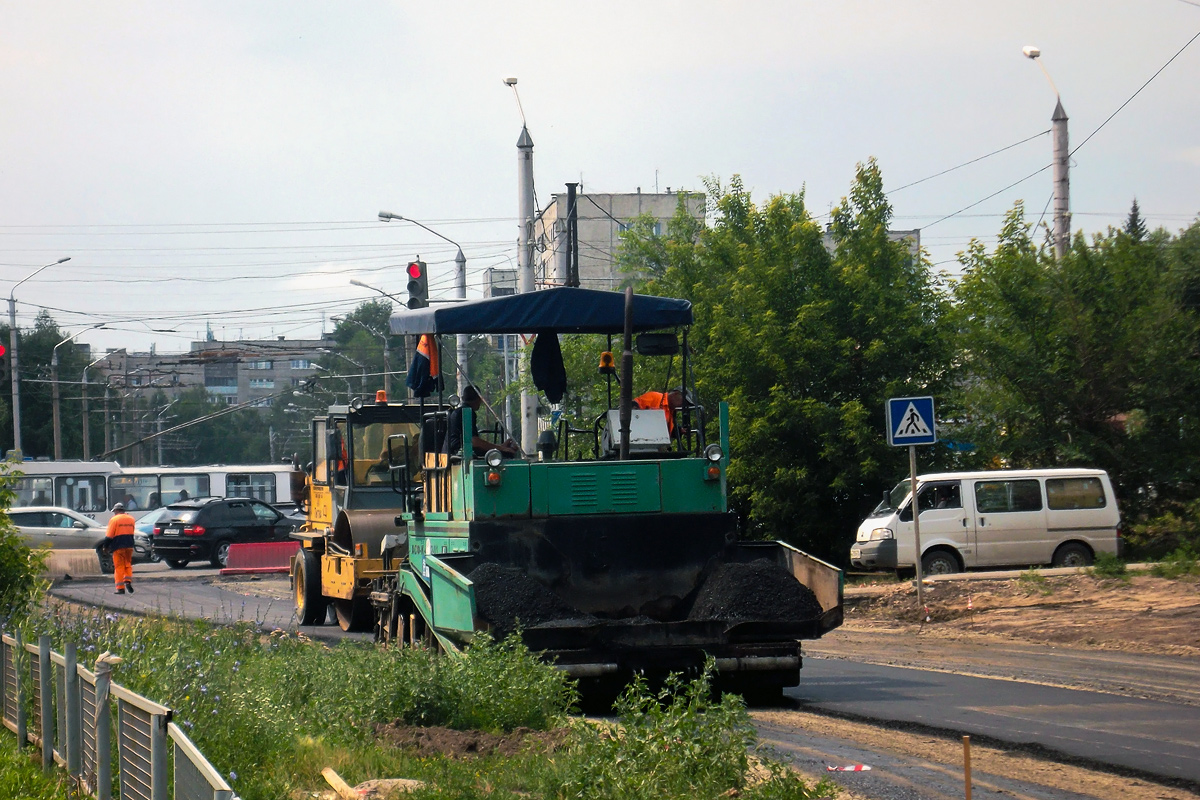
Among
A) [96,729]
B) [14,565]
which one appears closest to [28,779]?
[96,729]

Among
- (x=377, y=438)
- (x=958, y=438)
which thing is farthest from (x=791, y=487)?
(x=377, y=438)

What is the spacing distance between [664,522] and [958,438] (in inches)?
688

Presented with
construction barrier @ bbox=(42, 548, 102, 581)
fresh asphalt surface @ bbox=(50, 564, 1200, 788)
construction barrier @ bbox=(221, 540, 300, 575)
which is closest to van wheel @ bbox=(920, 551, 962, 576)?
fresh asphalt surface @ bbox=(50, 564, 1200, 788)

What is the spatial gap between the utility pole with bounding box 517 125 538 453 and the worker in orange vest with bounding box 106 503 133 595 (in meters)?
8.13

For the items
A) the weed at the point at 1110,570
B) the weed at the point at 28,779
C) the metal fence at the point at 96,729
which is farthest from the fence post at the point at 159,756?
the weed at the point at 1110,570

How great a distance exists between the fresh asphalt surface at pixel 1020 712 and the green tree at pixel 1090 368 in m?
14.4

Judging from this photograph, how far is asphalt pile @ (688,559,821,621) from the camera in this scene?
31.8 feet

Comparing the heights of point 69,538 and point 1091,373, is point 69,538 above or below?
below

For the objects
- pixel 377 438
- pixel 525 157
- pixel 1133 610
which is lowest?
pixel 1133 610

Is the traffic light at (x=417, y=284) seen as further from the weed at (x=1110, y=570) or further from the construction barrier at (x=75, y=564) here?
the construction barrier at (x=75, y=564)

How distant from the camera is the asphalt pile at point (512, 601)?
917 centimetres

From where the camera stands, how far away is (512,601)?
9.31m

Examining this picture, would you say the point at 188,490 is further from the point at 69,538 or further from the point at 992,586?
the point at 992,586

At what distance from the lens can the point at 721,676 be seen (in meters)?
10.1
